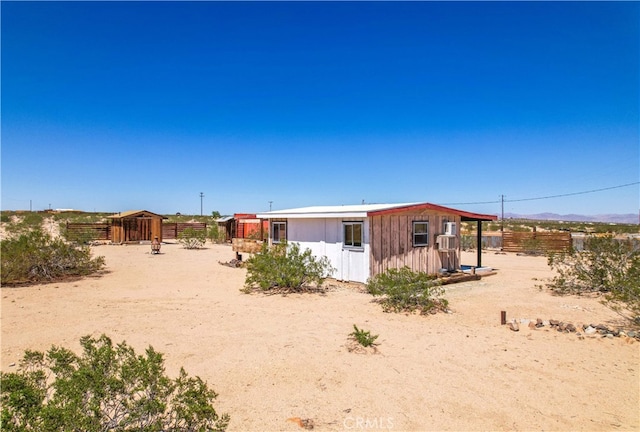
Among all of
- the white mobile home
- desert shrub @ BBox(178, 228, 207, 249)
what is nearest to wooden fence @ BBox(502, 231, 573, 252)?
the white mobile home

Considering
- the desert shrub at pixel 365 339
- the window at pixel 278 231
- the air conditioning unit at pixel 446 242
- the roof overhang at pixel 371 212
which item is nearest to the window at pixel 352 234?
the roof overhang at pixel 371 212

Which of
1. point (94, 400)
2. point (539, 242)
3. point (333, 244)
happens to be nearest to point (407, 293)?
point (333, 244)

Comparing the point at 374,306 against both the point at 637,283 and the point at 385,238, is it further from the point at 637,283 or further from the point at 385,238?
the point at 637,283

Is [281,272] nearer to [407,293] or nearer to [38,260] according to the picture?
[407,293]

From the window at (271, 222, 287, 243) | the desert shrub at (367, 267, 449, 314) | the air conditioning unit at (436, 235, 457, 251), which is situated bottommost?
the desert shrub at (367, 267, 449, 314)

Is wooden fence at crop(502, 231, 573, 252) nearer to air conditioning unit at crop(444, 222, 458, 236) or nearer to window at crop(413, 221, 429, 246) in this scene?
air conditioning unit at crop(444, 222, 458, 236)

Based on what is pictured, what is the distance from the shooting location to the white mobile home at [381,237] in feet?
38.9

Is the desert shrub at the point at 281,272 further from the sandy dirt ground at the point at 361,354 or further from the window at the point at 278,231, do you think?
the window at the point at 278,231

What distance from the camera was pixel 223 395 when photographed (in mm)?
4629

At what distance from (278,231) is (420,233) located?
19.8 feet

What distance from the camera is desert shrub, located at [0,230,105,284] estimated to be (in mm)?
11664

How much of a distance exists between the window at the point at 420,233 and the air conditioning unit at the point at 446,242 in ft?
1.53

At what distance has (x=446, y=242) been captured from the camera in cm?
1316

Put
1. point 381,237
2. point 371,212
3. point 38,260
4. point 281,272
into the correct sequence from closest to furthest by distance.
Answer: point 281,272, point 371,212, point 381,237, point 38,260
